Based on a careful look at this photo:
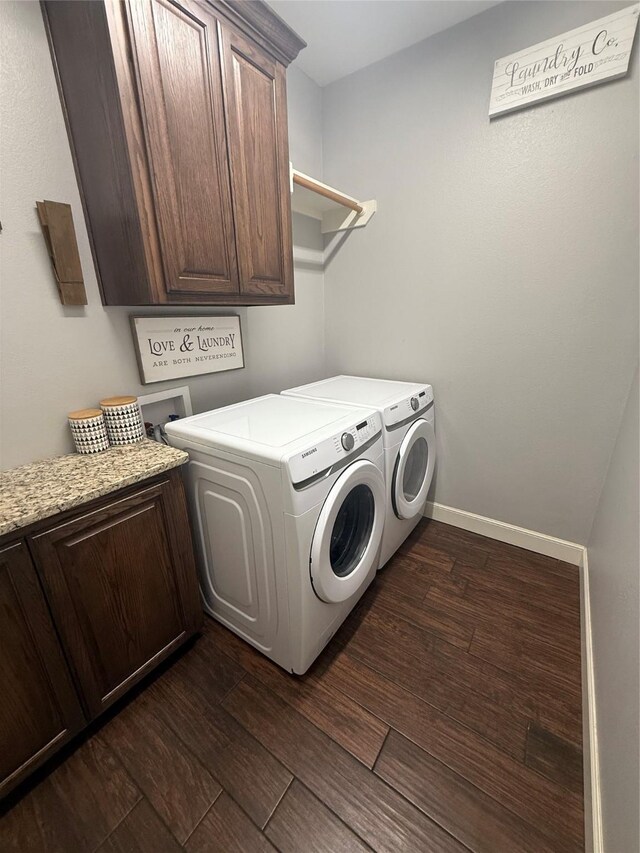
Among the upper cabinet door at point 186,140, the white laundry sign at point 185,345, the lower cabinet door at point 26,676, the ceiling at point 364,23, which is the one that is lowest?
the lower cabinet door at point 26,676

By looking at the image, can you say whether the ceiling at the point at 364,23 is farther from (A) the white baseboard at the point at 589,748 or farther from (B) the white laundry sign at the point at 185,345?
(A) the white baseboard at the point at 589,748

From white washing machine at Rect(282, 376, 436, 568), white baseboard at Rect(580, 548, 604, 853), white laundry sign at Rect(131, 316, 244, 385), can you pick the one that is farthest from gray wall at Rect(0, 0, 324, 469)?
white baseboard at Rect(580, 548, 604, 853)

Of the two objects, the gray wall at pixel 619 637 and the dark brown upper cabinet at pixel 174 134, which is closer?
the gray wall at pixel 619 637

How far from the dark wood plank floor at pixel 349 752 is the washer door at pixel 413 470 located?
0.51 meters

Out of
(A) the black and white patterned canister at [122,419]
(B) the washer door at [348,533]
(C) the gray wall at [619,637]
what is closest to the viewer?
(C) the gray wall at [619,637]

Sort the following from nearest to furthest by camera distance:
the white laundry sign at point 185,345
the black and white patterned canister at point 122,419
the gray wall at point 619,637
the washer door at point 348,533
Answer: the gray wall at point 619,637 < the washer door at point 348,533 < the black and white patterned canister at point 122,419 < the white laundry sign at point 185,345

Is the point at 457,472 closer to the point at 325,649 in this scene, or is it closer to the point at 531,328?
the point at 531,328

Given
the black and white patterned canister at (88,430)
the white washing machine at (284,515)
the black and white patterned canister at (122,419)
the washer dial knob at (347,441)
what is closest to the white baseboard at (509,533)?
the white washing machine at (284,515)

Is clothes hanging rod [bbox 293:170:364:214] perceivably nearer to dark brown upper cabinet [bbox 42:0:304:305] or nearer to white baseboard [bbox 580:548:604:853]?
dark brown upper cabinet [bbox 42:0:304:305]

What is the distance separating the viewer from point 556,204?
1505 millimetres

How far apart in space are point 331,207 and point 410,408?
4.47ft

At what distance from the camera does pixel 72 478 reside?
103cm

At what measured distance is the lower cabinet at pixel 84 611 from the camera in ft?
2.88

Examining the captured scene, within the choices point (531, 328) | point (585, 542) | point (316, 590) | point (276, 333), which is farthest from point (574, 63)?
point (316, 590)
